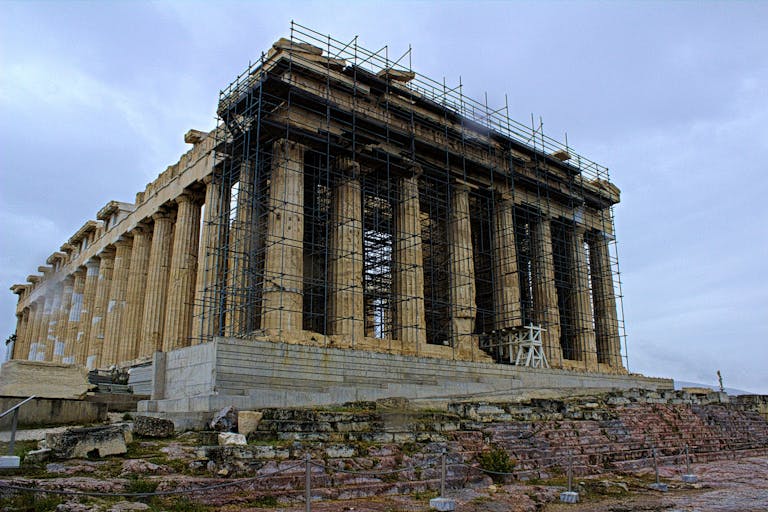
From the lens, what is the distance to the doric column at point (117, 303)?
37312mm

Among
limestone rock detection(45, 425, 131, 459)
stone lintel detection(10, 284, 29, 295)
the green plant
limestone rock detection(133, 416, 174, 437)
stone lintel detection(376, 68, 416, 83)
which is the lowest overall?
the green plant

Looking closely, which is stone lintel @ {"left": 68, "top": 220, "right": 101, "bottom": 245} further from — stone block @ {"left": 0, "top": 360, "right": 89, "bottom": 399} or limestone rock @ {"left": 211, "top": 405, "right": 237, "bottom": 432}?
limestone rock @ {"left": 211, "top": 405, "right": 237, "bottom": 432}

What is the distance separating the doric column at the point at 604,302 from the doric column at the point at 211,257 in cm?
2439

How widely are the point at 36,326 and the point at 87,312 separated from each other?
47.1 ft

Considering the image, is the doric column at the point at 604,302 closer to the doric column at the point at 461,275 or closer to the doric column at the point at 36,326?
the doric column at the point at 461,275

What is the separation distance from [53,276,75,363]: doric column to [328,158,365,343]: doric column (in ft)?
84.8

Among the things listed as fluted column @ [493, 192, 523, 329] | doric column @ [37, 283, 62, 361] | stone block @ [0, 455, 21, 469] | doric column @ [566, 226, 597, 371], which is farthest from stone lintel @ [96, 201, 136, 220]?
stone block @ [0, 455, 21, 469]

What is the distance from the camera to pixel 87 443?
11203 mm

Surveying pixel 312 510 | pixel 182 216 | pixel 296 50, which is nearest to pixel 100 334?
pixel 182 216

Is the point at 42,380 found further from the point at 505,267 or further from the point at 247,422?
the point at 505,267

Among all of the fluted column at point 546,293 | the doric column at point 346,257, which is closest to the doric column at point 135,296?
the doric column at point 346,257

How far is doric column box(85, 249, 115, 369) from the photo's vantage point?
127 ft

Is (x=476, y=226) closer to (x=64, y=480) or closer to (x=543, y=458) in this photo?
(x=543, y=458)

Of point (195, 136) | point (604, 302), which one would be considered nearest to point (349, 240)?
point (195, 136)
